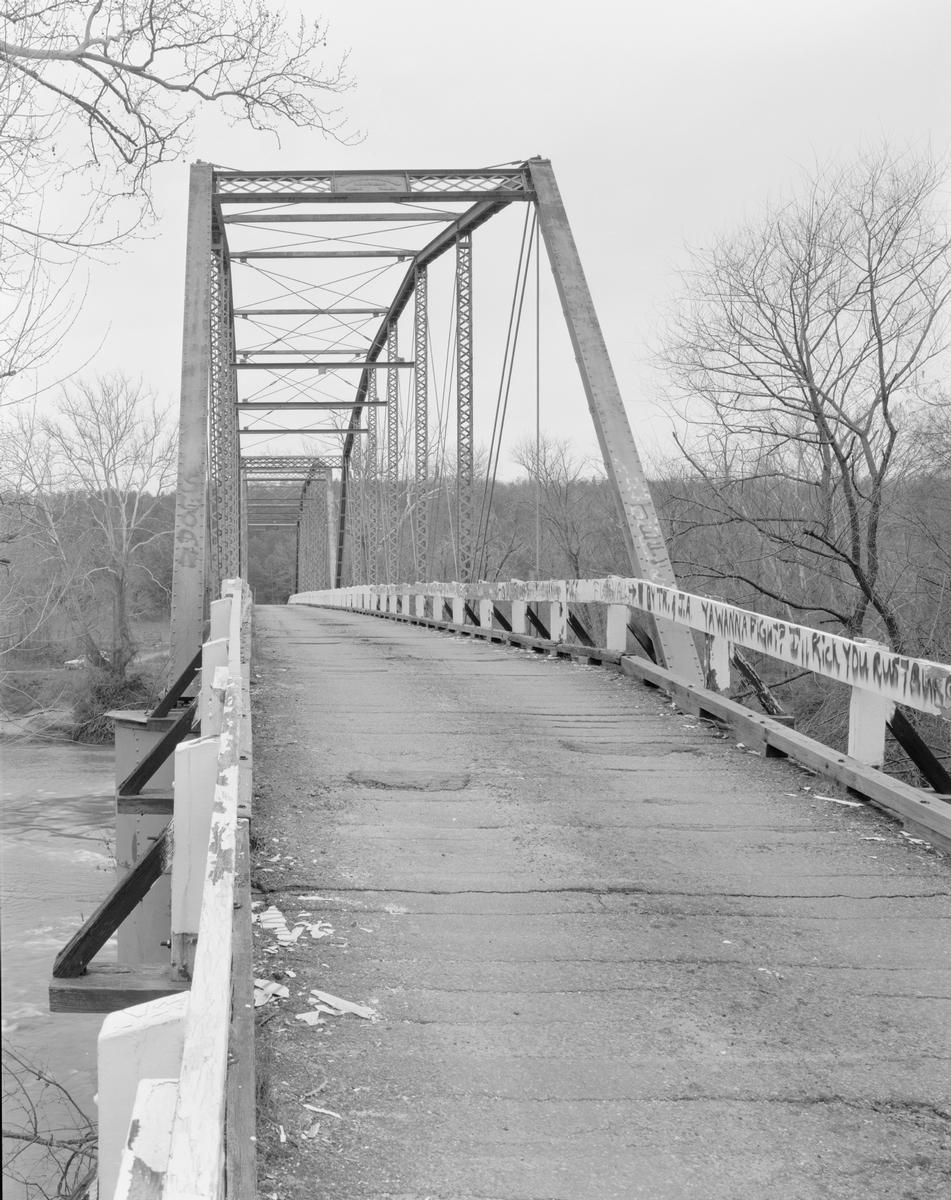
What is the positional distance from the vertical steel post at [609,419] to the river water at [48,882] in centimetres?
547

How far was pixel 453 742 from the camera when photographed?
7055mm

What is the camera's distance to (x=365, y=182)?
15.3 m

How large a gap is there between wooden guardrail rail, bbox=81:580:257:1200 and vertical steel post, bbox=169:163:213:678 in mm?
7862

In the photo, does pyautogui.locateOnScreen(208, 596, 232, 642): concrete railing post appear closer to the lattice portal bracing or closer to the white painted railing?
the white painted railing

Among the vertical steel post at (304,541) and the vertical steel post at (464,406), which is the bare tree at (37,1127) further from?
the vertical steel post at (304,541)

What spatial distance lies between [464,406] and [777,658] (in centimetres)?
1109

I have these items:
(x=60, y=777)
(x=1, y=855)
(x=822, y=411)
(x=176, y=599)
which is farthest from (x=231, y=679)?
(x=60, y=777)

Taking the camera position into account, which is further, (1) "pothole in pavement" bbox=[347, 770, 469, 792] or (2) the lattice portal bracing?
(2) the lattice portal bracing

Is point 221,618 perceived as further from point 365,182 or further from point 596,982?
point 365,182

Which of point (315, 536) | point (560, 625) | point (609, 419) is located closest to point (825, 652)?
point (560, 625)

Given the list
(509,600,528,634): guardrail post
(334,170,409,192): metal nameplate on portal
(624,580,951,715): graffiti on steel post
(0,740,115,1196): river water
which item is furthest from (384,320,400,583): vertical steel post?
(624,580,951,715): graffiti on steel post

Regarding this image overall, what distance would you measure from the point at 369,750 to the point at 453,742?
553mm

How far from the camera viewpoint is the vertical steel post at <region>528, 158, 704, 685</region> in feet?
30.7

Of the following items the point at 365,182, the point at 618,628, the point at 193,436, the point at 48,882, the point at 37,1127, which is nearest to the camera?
the point at 37,1127
